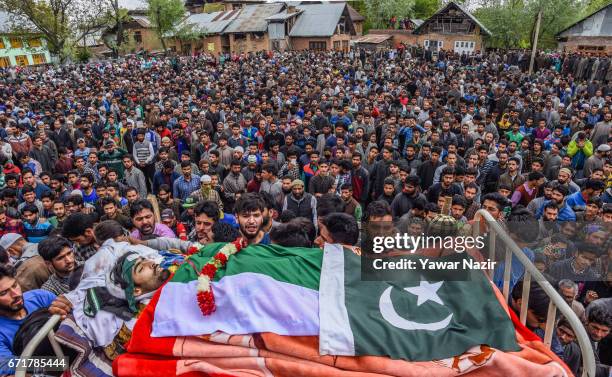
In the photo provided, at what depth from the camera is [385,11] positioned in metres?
44.5

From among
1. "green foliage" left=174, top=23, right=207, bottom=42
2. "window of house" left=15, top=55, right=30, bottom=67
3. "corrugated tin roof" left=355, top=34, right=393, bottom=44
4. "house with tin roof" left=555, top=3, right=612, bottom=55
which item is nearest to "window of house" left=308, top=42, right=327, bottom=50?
"corrugated tin roof" left=355, top=34, right=393, bottom=44

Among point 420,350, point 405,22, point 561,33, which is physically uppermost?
point 405,22

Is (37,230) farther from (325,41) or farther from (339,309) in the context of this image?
(325,41)

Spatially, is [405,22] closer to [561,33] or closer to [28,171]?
→ [561,33]

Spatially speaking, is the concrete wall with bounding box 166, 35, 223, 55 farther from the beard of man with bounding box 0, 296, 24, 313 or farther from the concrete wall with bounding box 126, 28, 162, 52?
the beard of man with bounding box 0, 296, 24, 313

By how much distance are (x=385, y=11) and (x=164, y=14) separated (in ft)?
76.9

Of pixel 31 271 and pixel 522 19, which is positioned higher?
pixel 522 19

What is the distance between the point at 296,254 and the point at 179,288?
0.69 m

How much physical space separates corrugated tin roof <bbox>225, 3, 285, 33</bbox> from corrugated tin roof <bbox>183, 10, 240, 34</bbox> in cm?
79

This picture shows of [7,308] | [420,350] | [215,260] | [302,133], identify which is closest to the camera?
[420,350]

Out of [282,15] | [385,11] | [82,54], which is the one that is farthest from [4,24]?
[385,11]

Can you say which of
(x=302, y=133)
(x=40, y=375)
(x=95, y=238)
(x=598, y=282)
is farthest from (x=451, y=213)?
(x=302, y=133)

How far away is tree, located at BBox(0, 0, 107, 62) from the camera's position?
33.9m

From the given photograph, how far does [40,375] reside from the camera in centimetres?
204
